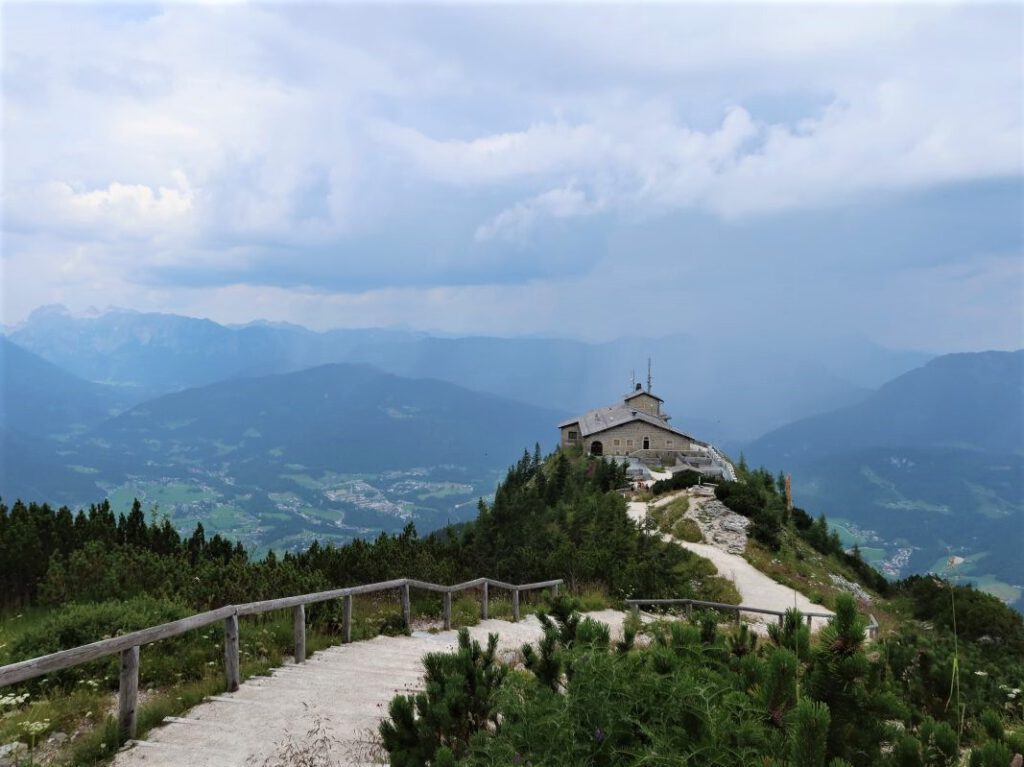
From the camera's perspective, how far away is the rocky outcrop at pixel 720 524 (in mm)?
30156

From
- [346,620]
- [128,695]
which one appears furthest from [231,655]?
[346,620]

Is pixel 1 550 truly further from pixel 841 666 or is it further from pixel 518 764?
pixel 841 666

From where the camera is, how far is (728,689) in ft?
12.4

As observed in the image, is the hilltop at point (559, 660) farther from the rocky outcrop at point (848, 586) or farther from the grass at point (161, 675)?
the rocky outcrop at point (848, 586)

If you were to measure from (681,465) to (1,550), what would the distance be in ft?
165

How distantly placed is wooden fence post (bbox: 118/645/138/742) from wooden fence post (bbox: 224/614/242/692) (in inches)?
50.5

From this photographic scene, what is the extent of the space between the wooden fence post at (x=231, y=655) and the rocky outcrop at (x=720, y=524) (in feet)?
84.1

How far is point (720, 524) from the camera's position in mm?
31812

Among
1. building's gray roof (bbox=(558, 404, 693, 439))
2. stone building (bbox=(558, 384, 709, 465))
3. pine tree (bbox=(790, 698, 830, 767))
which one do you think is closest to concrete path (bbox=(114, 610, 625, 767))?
pine tree (bbox=(790, 698, 830, 767))

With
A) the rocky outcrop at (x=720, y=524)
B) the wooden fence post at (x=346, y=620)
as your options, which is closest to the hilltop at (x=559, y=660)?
the wooden fence post at (x=346, y=620)

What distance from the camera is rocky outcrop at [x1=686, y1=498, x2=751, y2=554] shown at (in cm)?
3016

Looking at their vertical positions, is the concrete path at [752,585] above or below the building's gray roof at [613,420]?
below

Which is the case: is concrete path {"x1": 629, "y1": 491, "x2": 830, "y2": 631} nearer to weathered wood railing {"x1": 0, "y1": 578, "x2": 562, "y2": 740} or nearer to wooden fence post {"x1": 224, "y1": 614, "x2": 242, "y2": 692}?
weathered wood railing {"x1": 0, "y1": 578, "x2": 562, "y2": 740}

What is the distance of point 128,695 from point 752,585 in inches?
902
